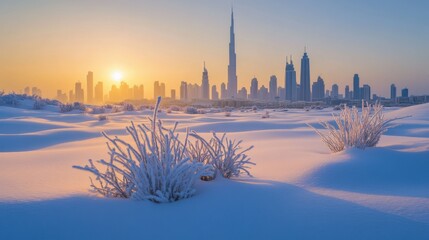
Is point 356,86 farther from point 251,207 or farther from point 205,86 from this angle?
point 251,207

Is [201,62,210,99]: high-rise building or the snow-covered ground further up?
[201,62,210,99]: high-rise building

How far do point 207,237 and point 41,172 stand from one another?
236 centimetres

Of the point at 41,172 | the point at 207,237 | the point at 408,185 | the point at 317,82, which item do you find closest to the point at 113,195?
the point at 207,237

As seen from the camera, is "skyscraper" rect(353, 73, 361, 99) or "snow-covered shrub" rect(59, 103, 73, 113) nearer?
"snow-covered shrub" rect(59, 103, 73, 113)

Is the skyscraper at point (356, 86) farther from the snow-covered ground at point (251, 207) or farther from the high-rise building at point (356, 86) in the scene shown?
the snow-covered ground at point (251, 207)

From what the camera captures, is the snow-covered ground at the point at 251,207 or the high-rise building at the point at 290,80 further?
the high-rise building at the point at 290,80

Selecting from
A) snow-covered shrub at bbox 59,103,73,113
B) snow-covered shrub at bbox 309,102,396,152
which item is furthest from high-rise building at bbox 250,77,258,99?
snow-covered shrub at bbox 309,102,396,152

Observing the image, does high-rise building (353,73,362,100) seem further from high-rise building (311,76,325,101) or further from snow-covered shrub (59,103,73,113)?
snow-covered shrub (59,103,73,113)

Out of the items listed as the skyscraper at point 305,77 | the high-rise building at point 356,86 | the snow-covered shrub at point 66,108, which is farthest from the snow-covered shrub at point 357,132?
the skyscraper at point 305,77

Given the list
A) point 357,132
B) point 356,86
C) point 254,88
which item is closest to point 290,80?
point 254,88

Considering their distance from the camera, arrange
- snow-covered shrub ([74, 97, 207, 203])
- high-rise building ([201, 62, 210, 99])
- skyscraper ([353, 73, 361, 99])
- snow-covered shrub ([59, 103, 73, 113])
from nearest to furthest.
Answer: snow-covered shrub ([74, 97, 207, 203]), snow-covered shrub ([59, 103, 73, 113]), skyscraper ([353, 73, 361, 99]), high-rise building ([201, 62, 210, 99])

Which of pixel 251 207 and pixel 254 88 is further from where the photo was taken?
pixel 254 88

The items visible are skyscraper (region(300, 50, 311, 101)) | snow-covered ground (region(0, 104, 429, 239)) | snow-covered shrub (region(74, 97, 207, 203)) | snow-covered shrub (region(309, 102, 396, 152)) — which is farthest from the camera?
skyscraper (region(300, 50, 311, 101))

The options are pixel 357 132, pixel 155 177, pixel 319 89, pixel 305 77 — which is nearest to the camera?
pixel 155 177
